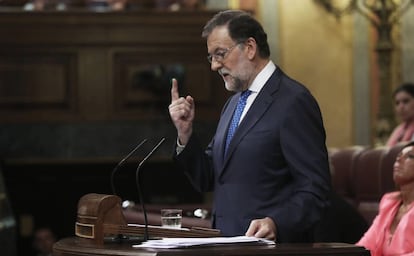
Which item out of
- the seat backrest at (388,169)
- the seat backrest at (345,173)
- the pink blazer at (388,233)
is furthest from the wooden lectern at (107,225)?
the seat backrest at (345,173)

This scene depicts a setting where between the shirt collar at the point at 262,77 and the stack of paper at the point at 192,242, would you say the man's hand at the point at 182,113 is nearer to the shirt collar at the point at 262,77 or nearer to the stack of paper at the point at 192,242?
the shirt collar at the point at 262,77

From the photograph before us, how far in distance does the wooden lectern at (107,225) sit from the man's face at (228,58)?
0.53 metres

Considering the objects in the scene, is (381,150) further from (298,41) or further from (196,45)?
(298,41)

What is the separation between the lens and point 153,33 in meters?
8.02

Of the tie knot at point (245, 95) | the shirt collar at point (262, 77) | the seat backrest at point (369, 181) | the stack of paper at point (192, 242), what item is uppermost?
the shirt collar at point (262, 77)

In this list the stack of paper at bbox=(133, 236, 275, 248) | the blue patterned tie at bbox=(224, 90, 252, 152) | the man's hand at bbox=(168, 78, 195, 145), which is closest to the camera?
the stack of paper at bbox=(133, 236, 275, 248)

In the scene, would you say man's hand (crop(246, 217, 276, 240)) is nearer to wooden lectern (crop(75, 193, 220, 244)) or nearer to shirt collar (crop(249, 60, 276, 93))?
wooden lectern (crop(75, 193, 220, 244))

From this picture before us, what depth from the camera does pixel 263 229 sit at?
3.01 meters

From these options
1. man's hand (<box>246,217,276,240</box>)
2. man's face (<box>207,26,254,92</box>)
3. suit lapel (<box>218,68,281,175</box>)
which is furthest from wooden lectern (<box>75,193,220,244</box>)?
man's face (<box>207,26,254,92</box>)

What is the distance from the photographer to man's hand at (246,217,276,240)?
3.00 meters

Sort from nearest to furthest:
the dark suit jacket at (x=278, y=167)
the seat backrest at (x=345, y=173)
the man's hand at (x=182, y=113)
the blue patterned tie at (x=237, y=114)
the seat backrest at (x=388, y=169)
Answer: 1. the dark suit jacket at (x=278, y=167)
2. the man's hand at (x=182, y=113)
3. the blue patterned tie at (x=237, y=114)
4. the seat backrest at (x=388, y=169)
5. the seat backrest at (x=345, y=173)

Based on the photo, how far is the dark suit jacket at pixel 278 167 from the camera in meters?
3.14

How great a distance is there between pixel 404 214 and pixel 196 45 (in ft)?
12.8

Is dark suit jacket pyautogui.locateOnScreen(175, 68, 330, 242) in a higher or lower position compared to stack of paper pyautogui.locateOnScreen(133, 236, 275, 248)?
higher
